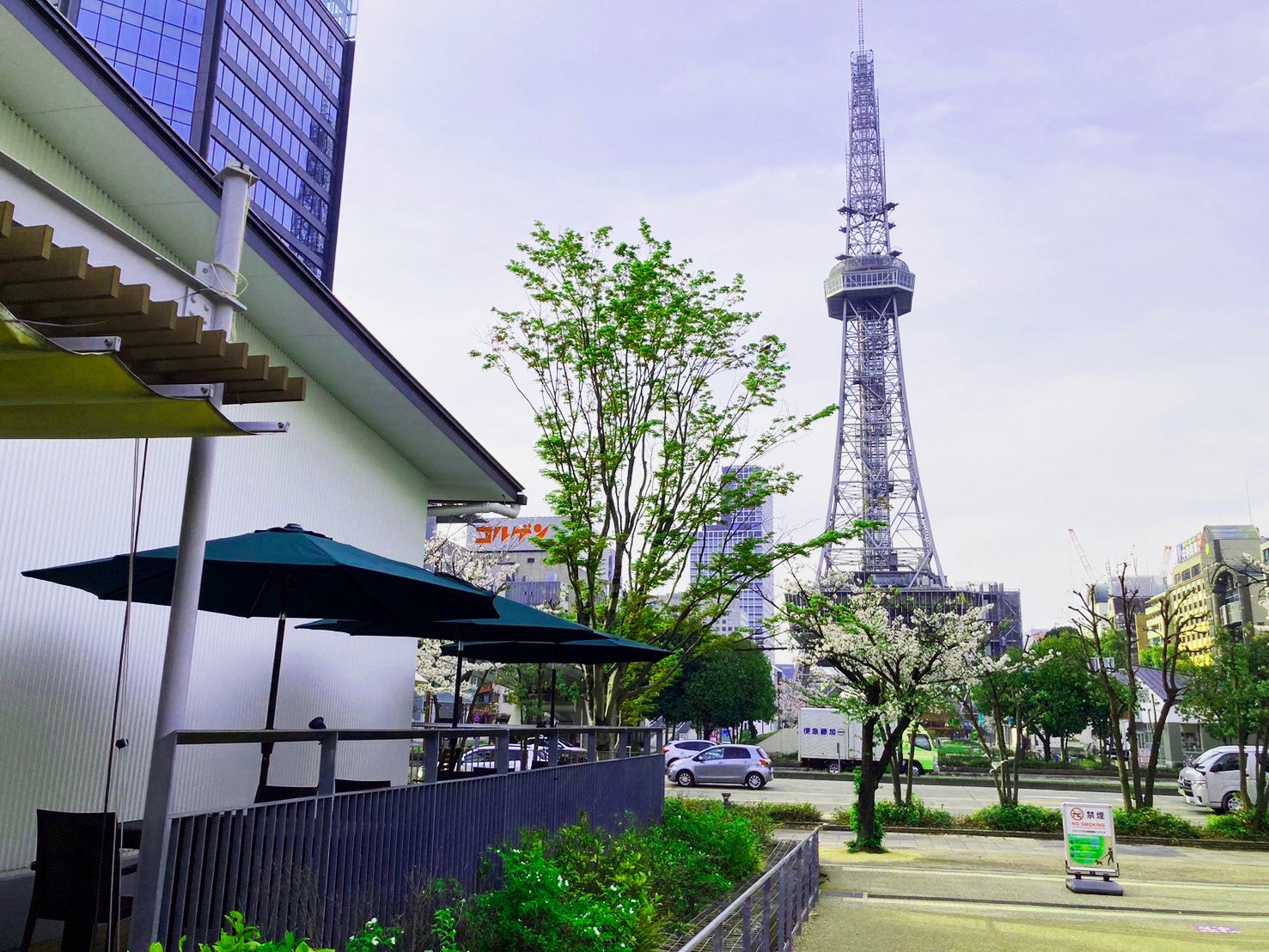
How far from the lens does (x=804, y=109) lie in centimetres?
1398

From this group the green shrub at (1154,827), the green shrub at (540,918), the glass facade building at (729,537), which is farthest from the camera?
the green shrub at (1154,827)

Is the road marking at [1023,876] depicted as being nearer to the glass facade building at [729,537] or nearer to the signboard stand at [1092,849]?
the signboard stand at [1092,849]

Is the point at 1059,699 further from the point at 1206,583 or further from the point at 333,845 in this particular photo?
the point at 1206,583

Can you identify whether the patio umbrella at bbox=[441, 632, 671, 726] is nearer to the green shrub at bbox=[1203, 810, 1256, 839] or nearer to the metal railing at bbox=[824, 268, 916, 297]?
the green shrub at bbox=[1203, 810, 1256, 839]

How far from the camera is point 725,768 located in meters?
30.3

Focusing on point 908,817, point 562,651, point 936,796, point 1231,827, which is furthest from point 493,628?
point 936,796

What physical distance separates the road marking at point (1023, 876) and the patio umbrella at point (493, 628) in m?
7.53

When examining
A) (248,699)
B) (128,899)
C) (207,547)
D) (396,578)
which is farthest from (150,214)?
(128,899)

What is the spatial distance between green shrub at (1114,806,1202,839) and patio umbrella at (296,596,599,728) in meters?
15.3

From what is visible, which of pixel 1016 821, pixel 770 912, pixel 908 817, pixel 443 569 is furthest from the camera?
pixel 443 569

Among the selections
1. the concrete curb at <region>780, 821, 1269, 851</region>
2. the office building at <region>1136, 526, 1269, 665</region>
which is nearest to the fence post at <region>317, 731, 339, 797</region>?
the concrete curb at <region>780, 821, 1269, 851</region>

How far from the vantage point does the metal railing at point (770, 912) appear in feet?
19.8

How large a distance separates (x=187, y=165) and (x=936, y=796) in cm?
2718

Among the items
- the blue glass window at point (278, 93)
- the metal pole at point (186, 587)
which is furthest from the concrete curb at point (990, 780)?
the blue glass window at point (278, 93)
